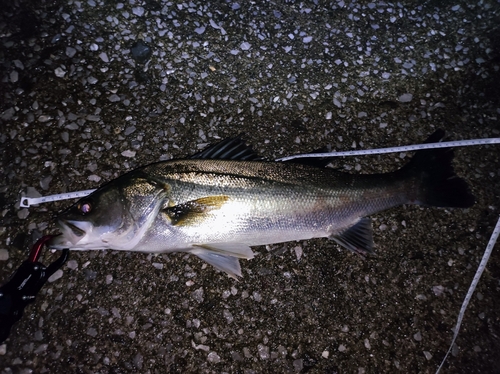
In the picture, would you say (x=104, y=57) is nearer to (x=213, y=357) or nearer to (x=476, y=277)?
(x=213, y=357)

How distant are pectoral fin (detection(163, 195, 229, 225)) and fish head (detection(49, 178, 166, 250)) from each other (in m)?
0.11

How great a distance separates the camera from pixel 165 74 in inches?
117

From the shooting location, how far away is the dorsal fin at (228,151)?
2.52 meters

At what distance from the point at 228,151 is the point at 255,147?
0.37m

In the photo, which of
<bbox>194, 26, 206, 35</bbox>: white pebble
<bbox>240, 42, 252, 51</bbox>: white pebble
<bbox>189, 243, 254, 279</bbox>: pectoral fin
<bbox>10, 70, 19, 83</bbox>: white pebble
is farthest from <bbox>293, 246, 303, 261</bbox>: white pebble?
<bbox>10, 70, 19, 83</bbox>: white pebble

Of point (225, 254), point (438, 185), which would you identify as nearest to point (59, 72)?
point (225, 254)

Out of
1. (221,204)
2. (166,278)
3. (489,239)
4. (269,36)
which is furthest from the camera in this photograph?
(269,36)

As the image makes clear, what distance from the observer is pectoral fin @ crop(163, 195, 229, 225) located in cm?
226

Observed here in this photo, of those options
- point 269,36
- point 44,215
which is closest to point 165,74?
point 269,36

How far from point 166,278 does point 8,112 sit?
1814 mm

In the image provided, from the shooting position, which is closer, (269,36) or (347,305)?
(347,305)

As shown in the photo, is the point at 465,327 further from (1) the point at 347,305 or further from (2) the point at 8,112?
(2) the point at 8,112

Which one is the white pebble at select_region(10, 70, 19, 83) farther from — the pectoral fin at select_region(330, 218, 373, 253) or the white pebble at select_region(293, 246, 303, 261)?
the pectoral fin at select_region(330, 218, 373, 253)

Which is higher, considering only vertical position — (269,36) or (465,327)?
(269,36)
